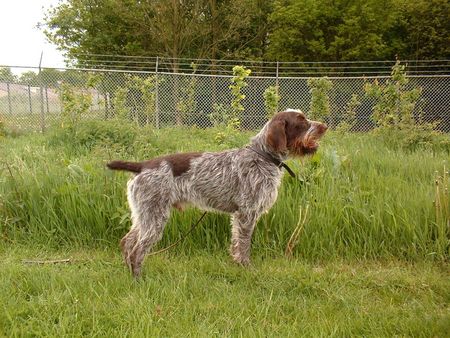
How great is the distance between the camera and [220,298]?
3.60 meters

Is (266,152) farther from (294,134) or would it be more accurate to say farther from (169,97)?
(169,97)

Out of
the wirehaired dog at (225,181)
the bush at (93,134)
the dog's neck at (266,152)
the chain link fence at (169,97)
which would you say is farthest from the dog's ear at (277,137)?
the chain link fence at (169,97)

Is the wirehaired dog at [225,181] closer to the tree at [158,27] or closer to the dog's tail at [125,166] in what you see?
the dog's tail at [125,166]

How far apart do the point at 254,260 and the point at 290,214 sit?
2.44 ft

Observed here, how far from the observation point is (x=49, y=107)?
14.7m

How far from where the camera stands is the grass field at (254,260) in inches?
127

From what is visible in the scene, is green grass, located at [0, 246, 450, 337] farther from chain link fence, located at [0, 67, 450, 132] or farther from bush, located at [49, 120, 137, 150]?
chain link fence, located at [0, 67, 450, 132]

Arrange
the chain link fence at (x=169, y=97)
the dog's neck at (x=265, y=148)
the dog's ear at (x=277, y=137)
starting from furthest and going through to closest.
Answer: the chain link fence at (x=169, y=97) → the dog's neck at (x=265, y=148) → the dog's ear at (x=277, y=137)

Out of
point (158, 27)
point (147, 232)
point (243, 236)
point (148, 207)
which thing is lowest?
point (243, 236)

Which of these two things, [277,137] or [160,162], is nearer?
[160,162]

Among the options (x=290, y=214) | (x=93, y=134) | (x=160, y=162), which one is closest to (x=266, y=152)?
(x=290, y=214)

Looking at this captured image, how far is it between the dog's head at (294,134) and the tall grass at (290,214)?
30.1 inches

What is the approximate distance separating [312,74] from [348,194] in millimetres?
17467

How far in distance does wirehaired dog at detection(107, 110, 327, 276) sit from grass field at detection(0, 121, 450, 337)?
1.40 ft
